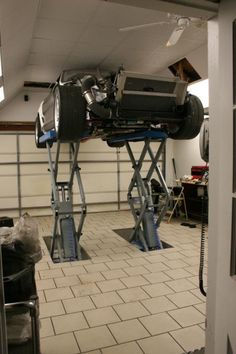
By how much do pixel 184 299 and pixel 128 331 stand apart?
862mm

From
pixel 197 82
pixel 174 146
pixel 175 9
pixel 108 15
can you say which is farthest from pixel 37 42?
pixel 174 146

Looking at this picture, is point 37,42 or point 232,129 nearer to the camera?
point 232,129

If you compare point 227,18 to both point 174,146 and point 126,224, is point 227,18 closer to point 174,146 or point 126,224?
point 126,224

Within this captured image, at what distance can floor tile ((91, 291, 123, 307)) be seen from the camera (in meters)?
3.12

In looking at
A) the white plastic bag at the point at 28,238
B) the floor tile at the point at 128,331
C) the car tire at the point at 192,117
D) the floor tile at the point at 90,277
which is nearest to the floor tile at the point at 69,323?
the floor tile at the point at 128,331

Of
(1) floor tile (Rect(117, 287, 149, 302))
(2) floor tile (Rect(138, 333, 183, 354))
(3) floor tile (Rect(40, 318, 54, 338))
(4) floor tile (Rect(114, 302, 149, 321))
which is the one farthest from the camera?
(1) floor tile (Rect(117, 287, 149, 302))

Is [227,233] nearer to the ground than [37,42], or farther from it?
nearer to the ground

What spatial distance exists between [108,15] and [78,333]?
378 centimetres

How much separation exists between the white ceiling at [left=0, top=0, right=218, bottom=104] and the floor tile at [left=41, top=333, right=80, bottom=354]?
2.97 meters

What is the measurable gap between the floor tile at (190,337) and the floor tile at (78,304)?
0.94m

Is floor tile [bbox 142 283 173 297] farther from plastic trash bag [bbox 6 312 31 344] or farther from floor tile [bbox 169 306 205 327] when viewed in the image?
plastic trash bag [bbox 6 312 31 344]

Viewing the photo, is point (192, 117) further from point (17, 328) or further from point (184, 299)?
point (17, 328)

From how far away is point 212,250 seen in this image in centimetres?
140

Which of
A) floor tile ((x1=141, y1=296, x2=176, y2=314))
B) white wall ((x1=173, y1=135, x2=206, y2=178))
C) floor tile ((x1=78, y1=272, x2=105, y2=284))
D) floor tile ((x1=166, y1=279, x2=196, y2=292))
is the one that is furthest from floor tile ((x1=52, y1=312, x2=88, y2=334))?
white wall ((x1=173, y1=135, x2=206, y2=178))
